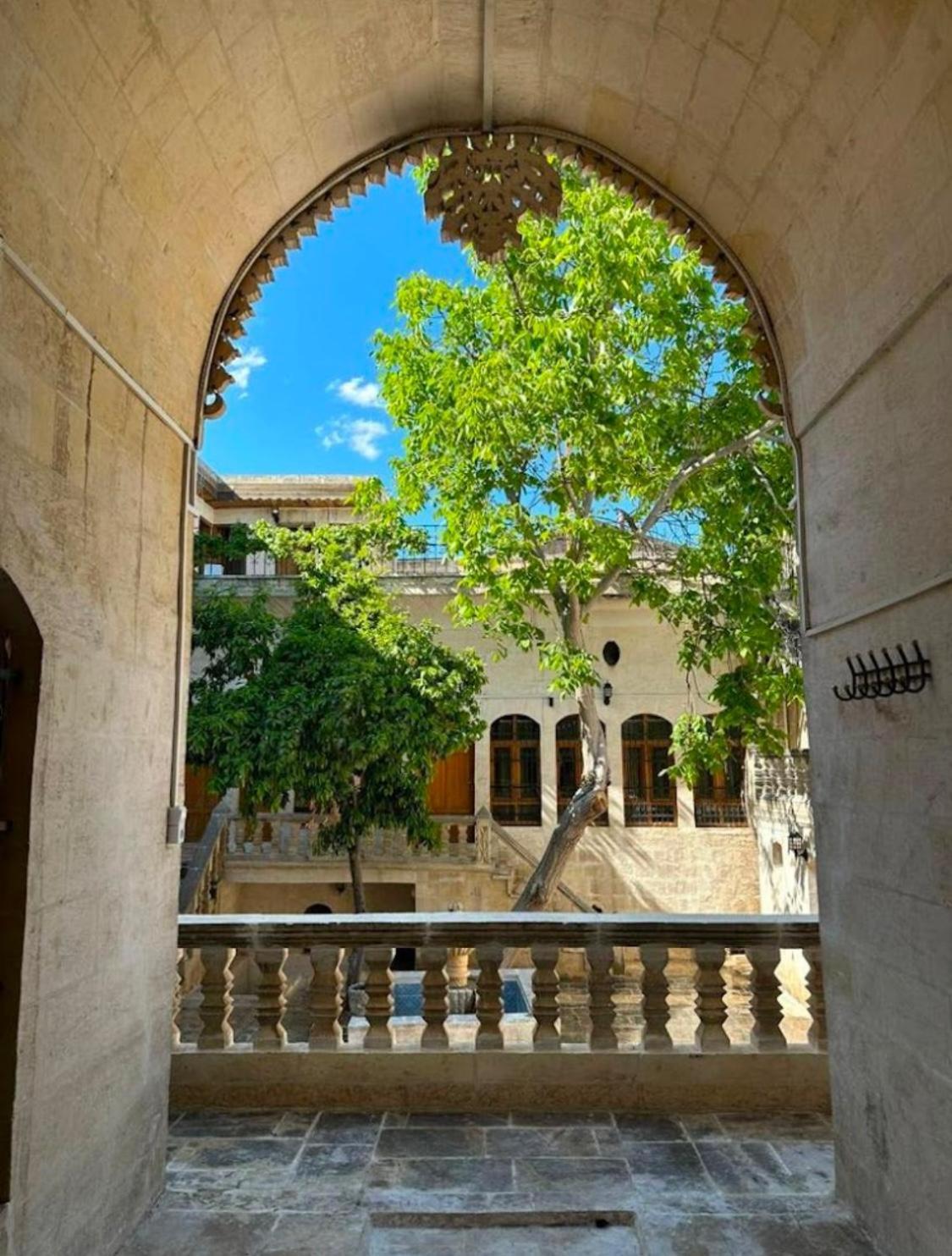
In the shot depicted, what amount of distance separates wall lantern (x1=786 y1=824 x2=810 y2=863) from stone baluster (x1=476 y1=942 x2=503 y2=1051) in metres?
9.86

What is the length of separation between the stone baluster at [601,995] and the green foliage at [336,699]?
748 cm

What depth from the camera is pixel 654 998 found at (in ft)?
12.5

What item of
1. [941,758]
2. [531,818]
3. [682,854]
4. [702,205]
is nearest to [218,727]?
[531,818]

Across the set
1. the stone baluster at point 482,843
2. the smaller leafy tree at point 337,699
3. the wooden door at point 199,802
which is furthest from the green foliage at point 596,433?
the wooden door at point 199,802

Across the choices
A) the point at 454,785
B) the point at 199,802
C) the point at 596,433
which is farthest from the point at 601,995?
the point at 199,802

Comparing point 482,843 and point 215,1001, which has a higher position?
point 215,1001

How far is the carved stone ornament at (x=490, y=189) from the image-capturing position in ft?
11.2

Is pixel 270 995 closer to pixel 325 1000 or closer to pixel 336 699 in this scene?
pixel 325 1000

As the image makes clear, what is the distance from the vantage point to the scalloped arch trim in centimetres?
344

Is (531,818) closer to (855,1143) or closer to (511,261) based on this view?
(511,261)

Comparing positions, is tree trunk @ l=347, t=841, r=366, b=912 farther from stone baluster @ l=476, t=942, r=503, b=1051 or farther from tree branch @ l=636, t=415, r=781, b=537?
stone baluster @ l=476, t=942, r=503, b=1051

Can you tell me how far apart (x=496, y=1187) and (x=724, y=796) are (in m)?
13.2

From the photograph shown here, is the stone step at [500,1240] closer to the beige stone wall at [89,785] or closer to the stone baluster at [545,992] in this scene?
the beige stone wall at [89,785]

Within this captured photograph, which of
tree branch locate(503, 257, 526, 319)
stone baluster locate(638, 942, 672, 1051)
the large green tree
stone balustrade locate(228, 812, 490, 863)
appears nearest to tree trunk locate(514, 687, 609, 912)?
the large green tree
